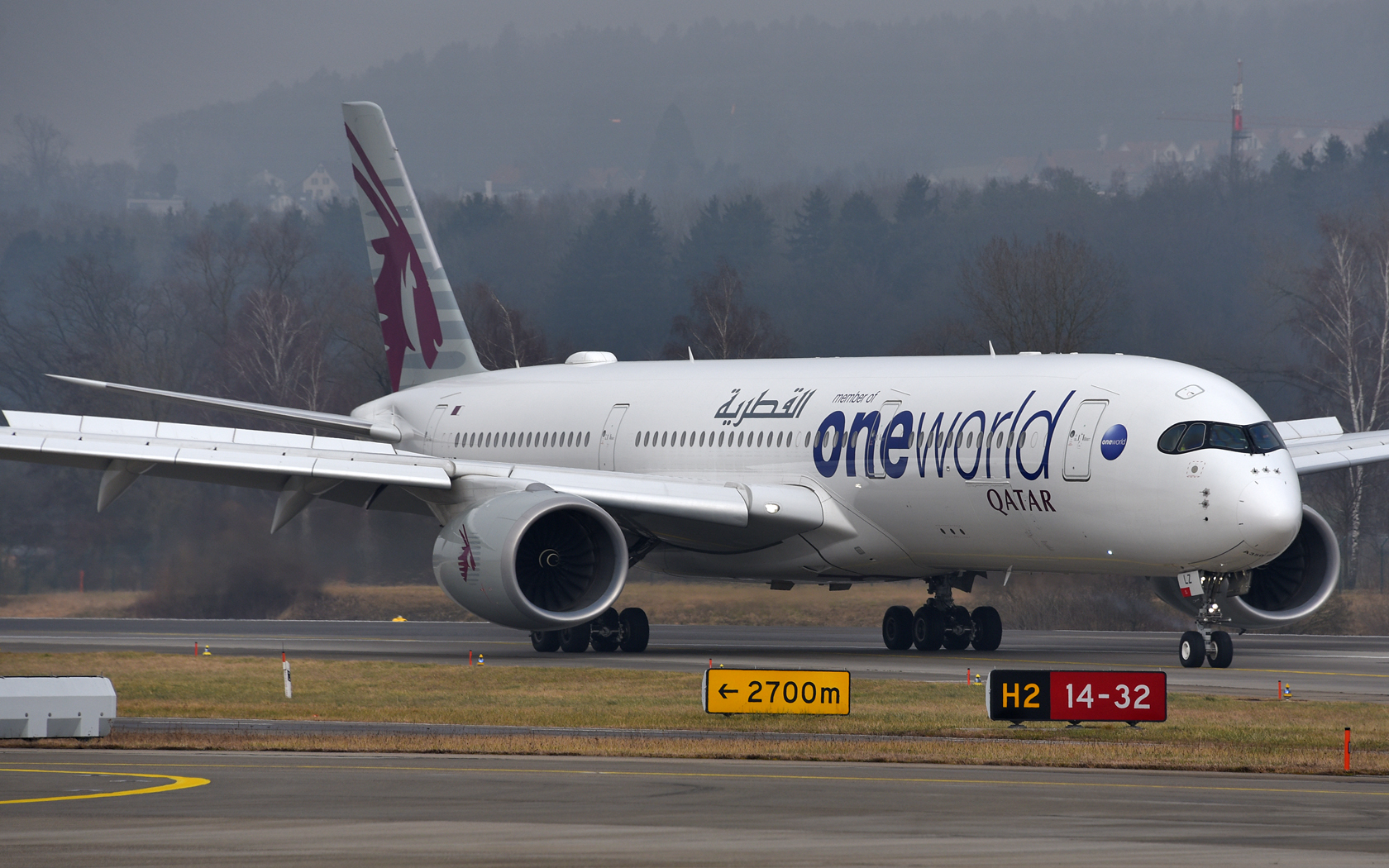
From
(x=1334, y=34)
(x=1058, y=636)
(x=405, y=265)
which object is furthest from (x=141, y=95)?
(x=1058, y=636)

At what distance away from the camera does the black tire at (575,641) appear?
29.7 m

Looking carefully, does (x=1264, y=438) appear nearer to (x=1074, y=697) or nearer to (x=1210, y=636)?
(x=1210, y=636)

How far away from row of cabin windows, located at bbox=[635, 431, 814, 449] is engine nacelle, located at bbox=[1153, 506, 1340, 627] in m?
5.87

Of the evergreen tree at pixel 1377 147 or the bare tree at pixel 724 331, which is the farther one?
the evergreen tree at pixel 1377 147

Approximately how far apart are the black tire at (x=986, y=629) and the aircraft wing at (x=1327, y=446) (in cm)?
495

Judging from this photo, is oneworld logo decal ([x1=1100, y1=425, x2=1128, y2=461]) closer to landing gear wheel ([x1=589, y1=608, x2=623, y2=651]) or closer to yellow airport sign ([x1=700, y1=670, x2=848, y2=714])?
yellow airport sign ([x1=700, y1=670, x2=848, y2=714])

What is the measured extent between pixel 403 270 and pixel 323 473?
442 inches

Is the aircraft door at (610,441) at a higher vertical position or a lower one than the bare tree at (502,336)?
lower

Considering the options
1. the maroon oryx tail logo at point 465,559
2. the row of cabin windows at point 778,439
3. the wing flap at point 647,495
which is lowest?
the maroon oryx tail logo at point 465,559

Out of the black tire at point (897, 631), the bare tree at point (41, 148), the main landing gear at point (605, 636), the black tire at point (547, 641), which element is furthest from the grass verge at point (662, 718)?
the bare tree at point (41, 148)

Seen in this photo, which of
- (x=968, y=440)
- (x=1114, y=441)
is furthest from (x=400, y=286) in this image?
(x=1114, y=441)

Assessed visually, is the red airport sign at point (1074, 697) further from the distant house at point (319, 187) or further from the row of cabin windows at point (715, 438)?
the distant house at point (319, 187)

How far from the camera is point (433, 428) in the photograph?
36.0m

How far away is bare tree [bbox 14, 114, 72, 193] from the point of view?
119750mm
